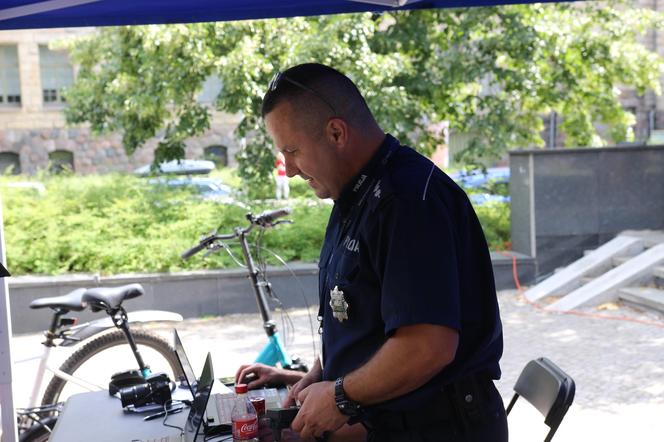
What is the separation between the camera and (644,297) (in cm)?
901

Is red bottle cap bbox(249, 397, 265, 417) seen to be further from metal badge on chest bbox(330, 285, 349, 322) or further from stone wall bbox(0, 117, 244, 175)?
stone wall bbox(0, 117, 244, 175)

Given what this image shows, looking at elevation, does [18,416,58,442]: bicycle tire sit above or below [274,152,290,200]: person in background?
below

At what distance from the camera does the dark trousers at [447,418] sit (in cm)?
229

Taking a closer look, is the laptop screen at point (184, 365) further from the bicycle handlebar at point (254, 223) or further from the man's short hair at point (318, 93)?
the bicycle handlebar at point (254, 223)

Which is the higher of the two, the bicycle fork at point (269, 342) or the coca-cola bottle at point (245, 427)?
the coca-cola bottle at point (245, 427)

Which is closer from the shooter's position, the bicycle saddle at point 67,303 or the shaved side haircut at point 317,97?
the shaved side haircut at point 317,97

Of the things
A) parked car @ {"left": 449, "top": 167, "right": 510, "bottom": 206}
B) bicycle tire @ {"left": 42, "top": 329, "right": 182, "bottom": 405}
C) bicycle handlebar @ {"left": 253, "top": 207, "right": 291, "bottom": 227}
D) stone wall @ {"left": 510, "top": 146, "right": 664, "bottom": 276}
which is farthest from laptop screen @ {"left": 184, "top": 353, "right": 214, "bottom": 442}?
parked car @ {"left": 449, "top": 167, "right": 510, "bottom": 206}

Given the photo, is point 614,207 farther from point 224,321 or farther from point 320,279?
point 320,279

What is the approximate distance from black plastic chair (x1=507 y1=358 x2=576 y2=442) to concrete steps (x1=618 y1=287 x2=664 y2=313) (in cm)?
612

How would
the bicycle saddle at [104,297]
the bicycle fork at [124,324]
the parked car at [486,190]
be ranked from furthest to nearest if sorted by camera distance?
the parked car at [486,190] → the bicycle fork at [124,324] → the bicycle saddle at [104,297]

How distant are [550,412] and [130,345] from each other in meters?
2.90

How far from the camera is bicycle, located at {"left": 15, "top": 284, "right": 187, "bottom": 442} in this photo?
15.9 ft

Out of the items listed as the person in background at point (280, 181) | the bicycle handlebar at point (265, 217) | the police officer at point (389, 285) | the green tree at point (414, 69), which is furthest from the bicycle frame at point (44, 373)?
the person in background at point (280, 181)

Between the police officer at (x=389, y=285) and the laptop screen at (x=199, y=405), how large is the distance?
1.32 feet
